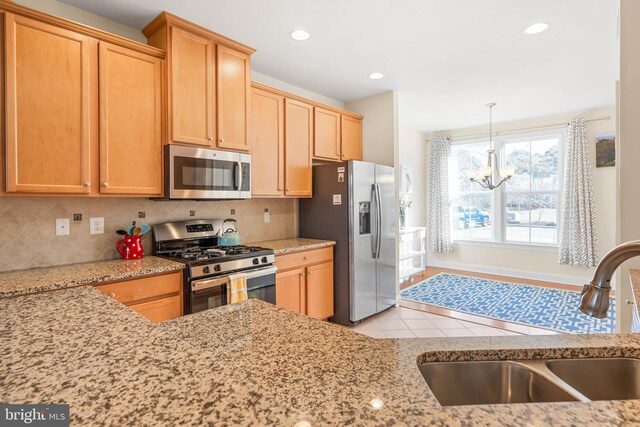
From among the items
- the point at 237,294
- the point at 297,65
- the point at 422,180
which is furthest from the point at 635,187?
the point at 422,180

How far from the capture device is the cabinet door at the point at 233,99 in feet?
8.97

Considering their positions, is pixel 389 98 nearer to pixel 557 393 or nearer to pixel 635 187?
pixel 635 187

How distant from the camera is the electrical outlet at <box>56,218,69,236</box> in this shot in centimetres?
227

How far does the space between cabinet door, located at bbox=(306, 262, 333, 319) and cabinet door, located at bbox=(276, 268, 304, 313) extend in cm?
9

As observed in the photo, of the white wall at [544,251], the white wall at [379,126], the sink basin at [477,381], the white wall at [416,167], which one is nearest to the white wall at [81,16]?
the white wall at [379,126]

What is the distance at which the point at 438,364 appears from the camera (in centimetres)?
87

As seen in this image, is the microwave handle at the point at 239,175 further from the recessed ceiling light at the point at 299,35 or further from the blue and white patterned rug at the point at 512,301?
the blue and white patterned rug at the point at 512,301

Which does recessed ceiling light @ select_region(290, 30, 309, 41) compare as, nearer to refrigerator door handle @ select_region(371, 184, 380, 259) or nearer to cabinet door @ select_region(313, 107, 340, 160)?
cabinet door @ select_region(313, 107, 340, 160)

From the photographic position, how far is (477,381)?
2.86 ft

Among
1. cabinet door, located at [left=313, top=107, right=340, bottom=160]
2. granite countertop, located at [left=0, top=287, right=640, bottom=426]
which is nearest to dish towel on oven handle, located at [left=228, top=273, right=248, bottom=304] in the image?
granite countertop, located at [left=0, top=287, right=640, bottom=426]

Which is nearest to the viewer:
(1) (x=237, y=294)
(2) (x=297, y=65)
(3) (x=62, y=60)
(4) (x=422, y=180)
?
(3) (x=62, y=60)

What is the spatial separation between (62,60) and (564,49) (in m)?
3.91

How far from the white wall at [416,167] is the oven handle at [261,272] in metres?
3.84

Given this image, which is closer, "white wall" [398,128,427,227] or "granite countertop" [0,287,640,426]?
"granite countertop" [0,287,640,426]
